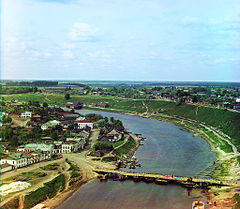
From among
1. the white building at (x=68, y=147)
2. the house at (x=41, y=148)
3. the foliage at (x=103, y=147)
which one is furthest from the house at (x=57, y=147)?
the foliage at (x=103, y=147)

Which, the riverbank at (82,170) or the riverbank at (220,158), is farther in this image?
the riverbank at (220,158)

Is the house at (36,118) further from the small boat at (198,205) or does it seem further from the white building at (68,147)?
the small boat at (198,205)

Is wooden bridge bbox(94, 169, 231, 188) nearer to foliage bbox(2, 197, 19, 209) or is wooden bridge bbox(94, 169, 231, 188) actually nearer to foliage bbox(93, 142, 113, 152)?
foliage bbox(93, 142, 113, 152)

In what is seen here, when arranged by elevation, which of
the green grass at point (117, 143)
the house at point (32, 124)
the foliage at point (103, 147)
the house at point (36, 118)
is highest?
the house at point (36, 118)

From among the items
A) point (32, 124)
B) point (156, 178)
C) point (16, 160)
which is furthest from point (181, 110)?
→ point (16, 160)

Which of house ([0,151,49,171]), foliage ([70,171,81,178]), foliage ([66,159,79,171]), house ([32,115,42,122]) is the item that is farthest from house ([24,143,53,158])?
house ([32,115,42,122])

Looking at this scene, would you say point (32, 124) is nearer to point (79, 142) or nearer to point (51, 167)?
point (79, 142)
